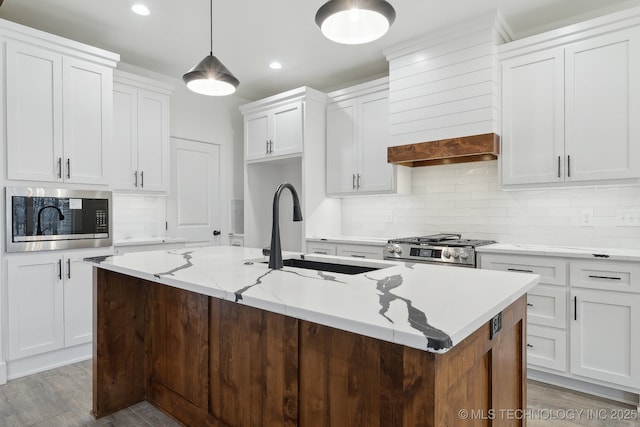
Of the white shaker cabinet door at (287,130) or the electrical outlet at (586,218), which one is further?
the white shaker cabinet door at (287,130)

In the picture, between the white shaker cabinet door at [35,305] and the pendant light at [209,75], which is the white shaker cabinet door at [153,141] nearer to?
the white shaker cabinet door at [35,305]

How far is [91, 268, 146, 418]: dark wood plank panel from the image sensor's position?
2.27 m

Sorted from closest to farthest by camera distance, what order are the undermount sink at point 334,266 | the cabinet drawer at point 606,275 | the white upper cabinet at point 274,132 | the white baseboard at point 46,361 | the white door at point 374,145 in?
the undermount sink at point 334,266
the cabinet drawer at point 606,275
the white baseboard at point 46,361
the white door at point 374,145
the white upper cabinet at point 274,132

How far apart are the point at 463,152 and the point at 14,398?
369 centimetres

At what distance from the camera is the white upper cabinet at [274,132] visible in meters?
4.27

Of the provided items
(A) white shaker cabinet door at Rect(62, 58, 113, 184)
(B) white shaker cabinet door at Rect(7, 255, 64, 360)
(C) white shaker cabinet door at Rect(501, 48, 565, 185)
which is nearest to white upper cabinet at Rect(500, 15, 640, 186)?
(C) white shaker cabinet door at Rect(501, 48, 565, 185)

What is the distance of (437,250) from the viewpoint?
317 centimetres

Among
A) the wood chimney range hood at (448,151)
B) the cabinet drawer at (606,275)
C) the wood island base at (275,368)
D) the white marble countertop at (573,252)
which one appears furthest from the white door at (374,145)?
the wood island base at (275,368)

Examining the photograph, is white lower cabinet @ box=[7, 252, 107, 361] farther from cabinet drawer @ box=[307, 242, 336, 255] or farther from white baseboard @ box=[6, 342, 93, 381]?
cabinet drawer @ box=[307, 242, 336, 255]

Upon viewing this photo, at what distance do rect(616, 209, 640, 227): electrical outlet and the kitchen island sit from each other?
1.82 m

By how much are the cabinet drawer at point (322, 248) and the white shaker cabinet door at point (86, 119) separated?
2.06 m

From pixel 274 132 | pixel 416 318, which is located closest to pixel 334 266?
pixel 416 318

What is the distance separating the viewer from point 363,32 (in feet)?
6.12

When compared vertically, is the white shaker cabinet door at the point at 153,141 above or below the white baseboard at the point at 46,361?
above
